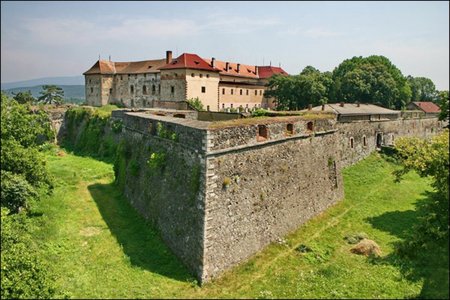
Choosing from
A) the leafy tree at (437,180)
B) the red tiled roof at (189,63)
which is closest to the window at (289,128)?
the leafy tree at (437,180)

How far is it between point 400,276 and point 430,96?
68.7 meters

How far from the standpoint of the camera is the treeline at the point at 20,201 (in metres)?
10.1

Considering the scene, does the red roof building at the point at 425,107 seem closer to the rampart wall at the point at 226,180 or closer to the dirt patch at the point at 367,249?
the rampart wall at the point at 226,180

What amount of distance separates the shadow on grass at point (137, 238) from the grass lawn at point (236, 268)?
1.3 inches

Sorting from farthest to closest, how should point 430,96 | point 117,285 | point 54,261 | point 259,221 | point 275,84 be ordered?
point 430,96
point 275,84
point 259,221
point 54,261
point 117,285

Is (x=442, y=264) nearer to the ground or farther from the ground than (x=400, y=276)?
farther from the ground

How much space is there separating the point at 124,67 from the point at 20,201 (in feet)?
138

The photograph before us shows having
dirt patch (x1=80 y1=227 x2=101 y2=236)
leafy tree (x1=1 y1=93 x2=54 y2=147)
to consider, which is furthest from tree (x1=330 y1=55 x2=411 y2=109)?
leafy tree (x1=1 y1=93 x2=54 y2=147)

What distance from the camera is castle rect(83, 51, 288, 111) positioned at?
4131 cm

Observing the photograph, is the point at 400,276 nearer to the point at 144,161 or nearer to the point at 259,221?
the point at 259,221

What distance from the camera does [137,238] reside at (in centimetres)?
1385

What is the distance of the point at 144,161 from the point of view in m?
16.5

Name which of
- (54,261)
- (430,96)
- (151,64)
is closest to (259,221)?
(54,261)

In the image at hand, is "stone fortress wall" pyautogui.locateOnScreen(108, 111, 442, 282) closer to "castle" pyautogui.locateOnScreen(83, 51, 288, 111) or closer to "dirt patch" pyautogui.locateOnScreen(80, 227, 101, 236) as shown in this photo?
"dirt patch" pyautogui.locateOnScreen(80, 227, 101, 236)
